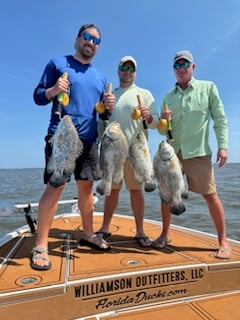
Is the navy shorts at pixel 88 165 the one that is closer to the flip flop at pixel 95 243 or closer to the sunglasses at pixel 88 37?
the flip flop at pixel 95 243

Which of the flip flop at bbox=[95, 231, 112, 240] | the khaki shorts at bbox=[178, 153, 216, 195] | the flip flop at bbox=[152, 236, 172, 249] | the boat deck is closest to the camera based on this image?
the boat deck

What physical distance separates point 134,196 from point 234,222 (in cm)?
670

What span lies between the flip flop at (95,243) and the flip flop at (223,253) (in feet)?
4.27

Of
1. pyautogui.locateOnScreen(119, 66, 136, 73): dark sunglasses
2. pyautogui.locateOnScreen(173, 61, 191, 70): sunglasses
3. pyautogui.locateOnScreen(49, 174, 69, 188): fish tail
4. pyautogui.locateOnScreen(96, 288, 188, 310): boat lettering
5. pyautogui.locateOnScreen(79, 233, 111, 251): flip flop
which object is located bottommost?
pyautogui.locateOnScreen(96, 288, 188, 310): boat lettering

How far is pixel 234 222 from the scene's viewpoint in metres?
9.88

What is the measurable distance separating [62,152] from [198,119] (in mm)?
1752

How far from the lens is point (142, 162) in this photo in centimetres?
375

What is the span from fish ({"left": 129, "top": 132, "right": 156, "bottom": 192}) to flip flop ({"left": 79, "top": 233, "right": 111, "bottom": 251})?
912mm

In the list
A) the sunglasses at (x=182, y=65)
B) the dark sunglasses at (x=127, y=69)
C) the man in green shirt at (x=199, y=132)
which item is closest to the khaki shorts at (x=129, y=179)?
the man in green shirt at (x=199, y=132)

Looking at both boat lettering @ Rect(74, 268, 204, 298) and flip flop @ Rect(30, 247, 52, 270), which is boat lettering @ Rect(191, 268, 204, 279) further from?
flip flop @ Rect(30, 247, 52, 270)

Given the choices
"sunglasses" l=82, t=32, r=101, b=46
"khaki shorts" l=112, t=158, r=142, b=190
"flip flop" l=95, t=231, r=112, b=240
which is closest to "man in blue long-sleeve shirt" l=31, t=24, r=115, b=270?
"sunglasses" l=82, t=32, r=101, b=46

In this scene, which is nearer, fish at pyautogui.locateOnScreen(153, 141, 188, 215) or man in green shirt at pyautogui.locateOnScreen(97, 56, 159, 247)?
fish at pyautogui.locateOnScreen(153, 141, 188, 215)

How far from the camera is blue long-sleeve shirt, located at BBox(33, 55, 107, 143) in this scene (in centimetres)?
357

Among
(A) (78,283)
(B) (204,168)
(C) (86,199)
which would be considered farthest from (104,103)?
(A) (78,283)
